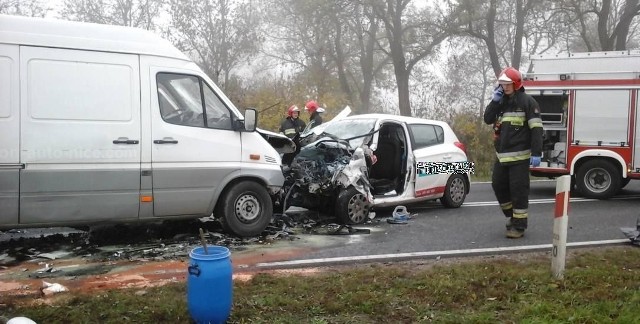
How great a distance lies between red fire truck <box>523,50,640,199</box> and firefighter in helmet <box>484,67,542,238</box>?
15.5ft

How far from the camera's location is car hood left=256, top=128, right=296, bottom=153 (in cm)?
791

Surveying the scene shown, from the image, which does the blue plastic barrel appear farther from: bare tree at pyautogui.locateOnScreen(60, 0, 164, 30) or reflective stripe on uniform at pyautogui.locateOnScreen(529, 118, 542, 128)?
bare tree at pyautogui.locateOnScreen(60, 0, 164, 30)

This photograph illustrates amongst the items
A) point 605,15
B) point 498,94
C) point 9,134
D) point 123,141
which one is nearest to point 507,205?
point 498,94

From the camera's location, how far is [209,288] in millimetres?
3688

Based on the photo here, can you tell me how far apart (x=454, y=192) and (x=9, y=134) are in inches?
273

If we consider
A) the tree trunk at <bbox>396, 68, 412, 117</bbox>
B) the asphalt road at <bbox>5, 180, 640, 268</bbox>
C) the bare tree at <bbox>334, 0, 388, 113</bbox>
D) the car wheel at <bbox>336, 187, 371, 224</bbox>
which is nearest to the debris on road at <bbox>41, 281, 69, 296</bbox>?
the asphalt road at <bbox>5, 180, 640, 268</bbox>

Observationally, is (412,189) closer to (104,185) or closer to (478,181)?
(104,185)

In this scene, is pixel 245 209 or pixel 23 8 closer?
pixel 245 209

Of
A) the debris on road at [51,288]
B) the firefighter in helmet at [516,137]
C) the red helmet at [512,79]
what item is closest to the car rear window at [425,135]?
the firefighter in helmet at [516,137]

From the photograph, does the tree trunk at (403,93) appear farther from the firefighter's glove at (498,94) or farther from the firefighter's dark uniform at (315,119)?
the firefighter's glove at (498,94)

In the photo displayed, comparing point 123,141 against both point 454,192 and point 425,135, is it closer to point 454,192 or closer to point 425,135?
point 425,135

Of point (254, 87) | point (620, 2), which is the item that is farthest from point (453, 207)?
point (620, 2)

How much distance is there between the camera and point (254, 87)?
2173cm

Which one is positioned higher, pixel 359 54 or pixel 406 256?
pixel 359 54
